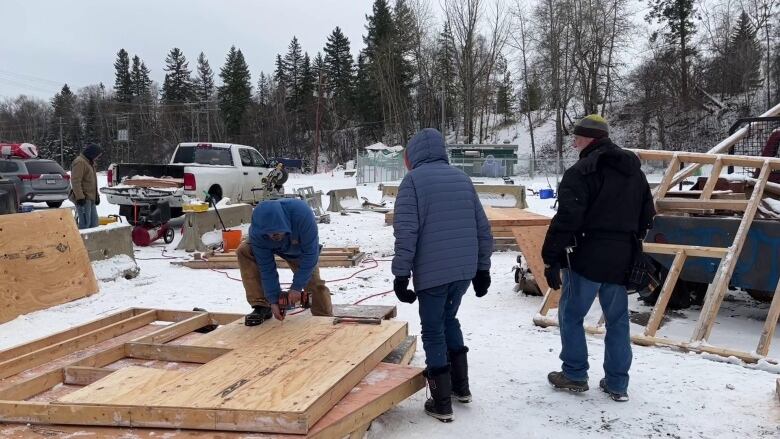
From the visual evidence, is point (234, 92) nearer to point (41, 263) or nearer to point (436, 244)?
point (41, 263)

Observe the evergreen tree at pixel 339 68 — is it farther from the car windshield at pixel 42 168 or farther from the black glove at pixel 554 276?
the black glove at pixel 554 276

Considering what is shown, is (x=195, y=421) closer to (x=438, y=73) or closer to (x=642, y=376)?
(x=642, y=376)

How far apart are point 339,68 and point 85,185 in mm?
58327

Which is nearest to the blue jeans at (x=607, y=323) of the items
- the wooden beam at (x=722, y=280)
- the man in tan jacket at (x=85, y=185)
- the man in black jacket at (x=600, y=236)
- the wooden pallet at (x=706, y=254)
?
the man in black jacket at (x=600, y=236)

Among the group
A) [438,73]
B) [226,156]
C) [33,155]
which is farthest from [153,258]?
[438,73]

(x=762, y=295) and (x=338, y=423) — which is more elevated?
(x=338, y=423)

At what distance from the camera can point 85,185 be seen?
9398 millimetres

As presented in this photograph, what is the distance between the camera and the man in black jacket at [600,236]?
3.68 m

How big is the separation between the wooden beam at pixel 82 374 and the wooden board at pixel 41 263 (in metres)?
2.74

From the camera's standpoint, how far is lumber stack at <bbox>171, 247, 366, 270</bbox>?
8.80 meters

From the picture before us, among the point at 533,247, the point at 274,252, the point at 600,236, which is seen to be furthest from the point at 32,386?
the point at 533,247

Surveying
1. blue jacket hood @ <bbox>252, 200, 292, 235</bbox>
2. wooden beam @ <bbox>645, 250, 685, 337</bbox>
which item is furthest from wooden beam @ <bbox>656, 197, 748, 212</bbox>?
blue jacket hood @ <bbox>252, 200, 292, 235</bbox>

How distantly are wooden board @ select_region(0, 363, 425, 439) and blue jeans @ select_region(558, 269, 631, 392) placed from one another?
1.13 m

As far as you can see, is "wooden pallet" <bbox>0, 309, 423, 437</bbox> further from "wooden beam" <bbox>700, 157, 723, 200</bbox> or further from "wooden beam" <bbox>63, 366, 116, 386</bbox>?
"wooden beam" <bbox>700, 157, 723, 200</bbox>
